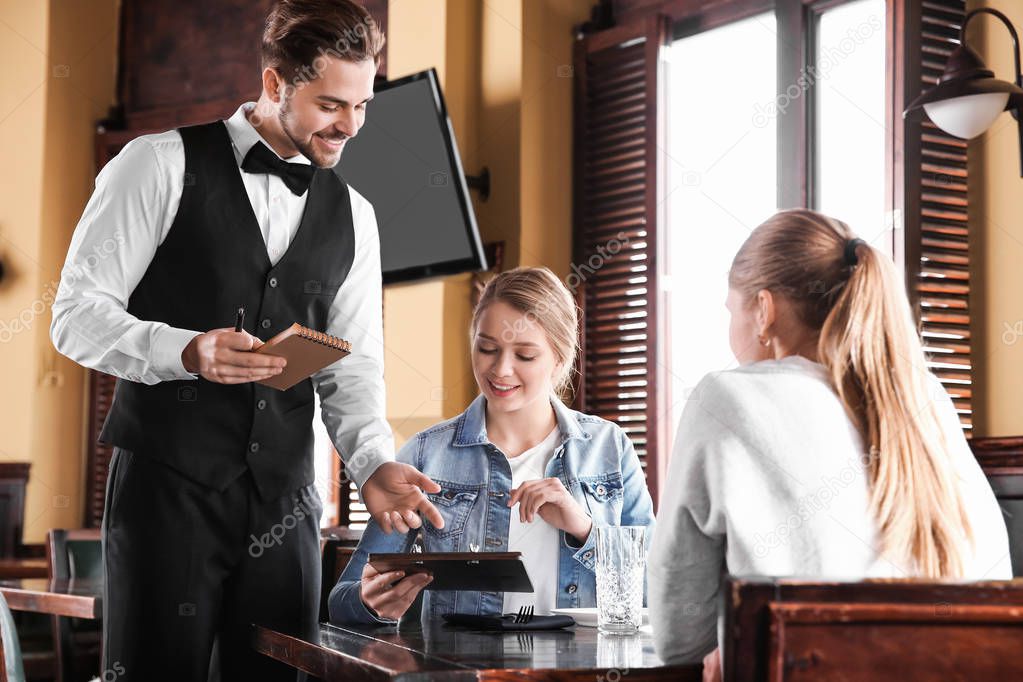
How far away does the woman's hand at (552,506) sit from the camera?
1.97 metres

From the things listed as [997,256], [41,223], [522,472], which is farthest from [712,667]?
[41,223]

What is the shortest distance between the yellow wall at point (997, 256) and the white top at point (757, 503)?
1.66 meters

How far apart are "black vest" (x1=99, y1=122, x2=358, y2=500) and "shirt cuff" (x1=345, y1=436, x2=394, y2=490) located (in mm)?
95

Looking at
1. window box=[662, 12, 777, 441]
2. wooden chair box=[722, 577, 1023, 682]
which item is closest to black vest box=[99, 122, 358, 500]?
wooden chair box=[722, 577, 1023, 682]

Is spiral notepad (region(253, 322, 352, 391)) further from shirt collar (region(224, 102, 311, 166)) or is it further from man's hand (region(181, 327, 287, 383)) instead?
shirt collar (region(224, 102, 311, 166))

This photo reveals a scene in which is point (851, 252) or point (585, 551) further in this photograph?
point (585, 551)

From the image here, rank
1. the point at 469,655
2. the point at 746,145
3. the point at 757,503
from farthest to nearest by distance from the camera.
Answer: the point at 746,145, the point at 469,655, the point at 757,503

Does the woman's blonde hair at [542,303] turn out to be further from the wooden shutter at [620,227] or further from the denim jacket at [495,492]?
the wooden shutter at [620,227]

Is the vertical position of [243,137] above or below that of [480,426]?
above

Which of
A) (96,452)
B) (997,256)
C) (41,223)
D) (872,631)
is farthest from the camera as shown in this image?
(96,452)

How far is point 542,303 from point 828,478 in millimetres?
1266

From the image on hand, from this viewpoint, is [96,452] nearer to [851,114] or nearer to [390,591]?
[851,114]

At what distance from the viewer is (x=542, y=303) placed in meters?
2.48

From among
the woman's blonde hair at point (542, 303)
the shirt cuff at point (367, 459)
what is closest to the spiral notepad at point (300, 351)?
the shirt cuff at point (367, 459)
